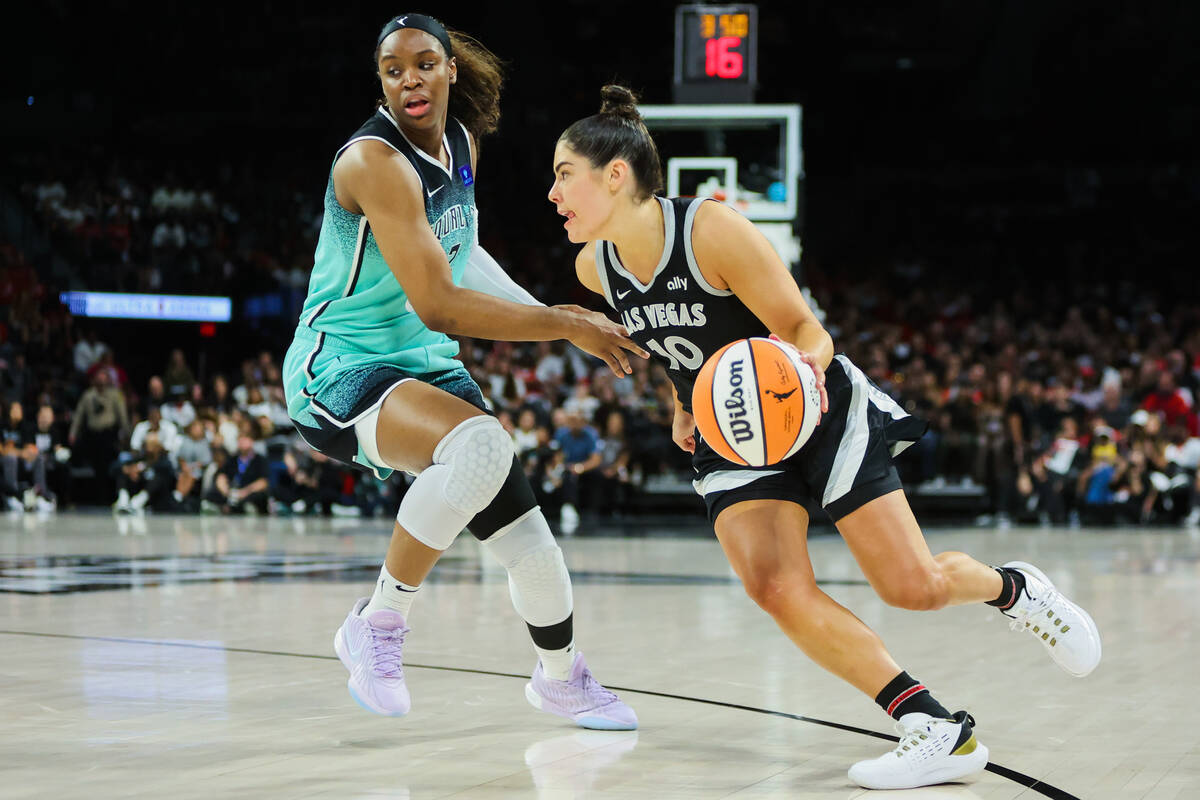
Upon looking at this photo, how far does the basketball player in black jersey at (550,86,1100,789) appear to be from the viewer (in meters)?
3.12

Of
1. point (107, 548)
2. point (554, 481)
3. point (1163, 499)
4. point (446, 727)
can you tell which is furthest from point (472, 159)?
point (1163, 499)

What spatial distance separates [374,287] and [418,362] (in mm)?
238

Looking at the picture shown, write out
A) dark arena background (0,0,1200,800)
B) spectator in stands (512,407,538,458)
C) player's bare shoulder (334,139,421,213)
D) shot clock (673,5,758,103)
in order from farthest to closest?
spectator in stands (512,407,538,458), shot clock (673,5,758,103), dark arena background (0,0,1200,800), player's bare shoulder (334,139,421,213)

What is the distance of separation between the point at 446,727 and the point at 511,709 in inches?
13.4

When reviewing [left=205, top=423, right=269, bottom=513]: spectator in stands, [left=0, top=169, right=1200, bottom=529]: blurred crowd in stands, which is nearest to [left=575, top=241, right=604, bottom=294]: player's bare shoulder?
[left=0, top=169, right=1200, bottom=529]: blurred crowd in stands

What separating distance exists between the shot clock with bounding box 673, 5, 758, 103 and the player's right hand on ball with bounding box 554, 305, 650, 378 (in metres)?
9.23

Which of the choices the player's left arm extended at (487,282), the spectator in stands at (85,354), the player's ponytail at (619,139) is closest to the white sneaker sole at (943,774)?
the player's ponytail at (619,139)

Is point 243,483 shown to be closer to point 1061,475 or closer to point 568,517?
point 568,517

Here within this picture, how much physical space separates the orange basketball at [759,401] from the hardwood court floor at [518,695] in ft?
2.51

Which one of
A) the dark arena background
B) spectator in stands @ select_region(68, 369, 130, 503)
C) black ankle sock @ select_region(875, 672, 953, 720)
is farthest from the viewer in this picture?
spectator in stands @ select_region(68, 369, 130, 503)

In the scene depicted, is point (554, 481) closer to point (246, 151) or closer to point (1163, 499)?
point (1163, 499)

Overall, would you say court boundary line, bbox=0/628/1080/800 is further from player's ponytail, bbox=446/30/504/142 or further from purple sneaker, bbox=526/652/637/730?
player's ponytail, bbox=446/30/504/142

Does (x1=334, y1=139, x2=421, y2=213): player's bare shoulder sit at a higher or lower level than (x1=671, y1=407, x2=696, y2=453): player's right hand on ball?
higher

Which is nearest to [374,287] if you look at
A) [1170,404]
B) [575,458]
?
[575,458]
